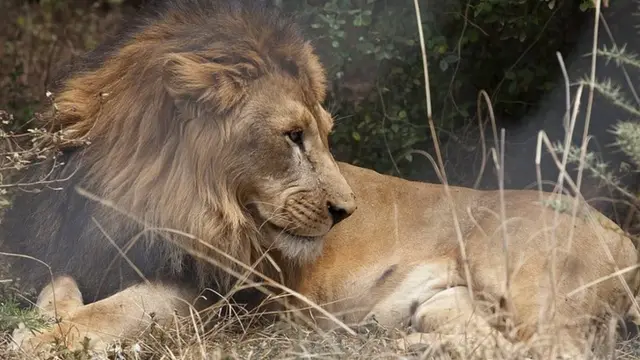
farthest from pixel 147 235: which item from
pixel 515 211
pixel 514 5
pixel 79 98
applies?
pixel 514 5

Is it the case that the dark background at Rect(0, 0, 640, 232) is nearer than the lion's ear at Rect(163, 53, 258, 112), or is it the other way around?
the lion's ear at Rect(163, 53, 258, 112)

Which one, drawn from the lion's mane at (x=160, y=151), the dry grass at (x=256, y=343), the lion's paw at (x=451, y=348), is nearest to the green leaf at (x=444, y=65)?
the dry grass at (x=256, y=343)

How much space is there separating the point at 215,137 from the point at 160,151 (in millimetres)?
196

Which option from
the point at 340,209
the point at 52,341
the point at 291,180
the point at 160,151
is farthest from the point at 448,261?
the point at 52,341

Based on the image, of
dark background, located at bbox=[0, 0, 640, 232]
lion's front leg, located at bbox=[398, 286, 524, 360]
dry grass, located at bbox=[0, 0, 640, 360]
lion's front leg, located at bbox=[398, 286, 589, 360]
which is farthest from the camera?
dark background, located at bbox=[0, 0, 640, 232]

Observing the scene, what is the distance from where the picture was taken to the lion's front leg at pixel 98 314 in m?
3.32

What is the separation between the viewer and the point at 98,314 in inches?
137

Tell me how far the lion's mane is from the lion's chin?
0.08 m

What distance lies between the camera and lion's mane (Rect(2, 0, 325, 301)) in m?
3.56

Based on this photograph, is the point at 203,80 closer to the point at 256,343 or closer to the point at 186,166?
the point at 186,166

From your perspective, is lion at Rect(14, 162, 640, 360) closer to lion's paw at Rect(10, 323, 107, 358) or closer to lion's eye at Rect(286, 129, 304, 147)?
lion's paw at Rect(10, 323, 107, 358)

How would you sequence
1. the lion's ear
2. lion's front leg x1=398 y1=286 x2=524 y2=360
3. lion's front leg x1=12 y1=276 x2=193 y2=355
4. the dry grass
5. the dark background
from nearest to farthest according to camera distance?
lion's front leg x1=398 y1=286 x2=524 y2=360 < the dry grass < lion's front leg x1=12 y1=276 x2=193 y2=355 < the lion's ear < the dark background

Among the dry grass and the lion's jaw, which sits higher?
the lion's jaw

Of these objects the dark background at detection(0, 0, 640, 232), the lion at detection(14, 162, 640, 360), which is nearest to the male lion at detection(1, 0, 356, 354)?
the lion at detection(14, 162, 640, 360)
